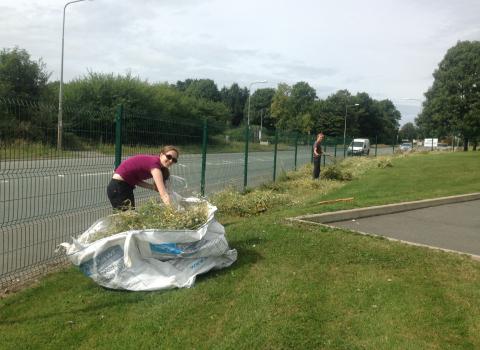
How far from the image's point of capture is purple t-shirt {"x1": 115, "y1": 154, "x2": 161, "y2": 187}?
550 centimetres

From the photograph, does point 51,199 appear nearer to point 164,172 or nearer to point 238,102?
point 164,172

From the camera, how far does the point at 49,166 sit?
5.34 metres

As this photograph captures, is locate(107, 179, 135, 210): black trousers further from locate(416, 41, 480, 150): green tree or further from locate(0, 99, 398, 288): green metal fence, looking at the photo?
locate(416, 41, 480, 150): green tree

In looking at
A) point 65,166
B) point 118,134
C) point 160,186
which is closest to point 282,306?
point 160,186

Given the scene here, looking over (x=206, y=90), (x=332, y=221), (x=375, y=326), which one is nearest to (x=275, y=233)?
(x=332, y=221)

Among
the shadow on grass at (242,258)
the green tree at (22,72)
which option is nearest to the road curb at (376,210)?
the shadow on grass at (242,258)

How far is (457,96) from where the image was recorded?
58.5 m

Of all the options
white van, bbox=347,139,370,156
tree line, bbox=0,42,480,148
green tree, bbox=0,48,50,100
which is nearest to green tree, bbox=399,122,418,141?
tree line, bbox=0,42,480,148

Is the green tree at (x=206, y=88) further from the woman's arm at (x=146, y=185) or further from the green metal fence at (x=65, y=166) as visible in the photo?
the woman's arm at (x=146, y=185)

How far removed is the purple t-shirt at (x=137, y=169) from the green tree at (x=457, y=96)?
57210mm

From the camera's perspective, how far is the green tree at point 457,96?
5747 cm

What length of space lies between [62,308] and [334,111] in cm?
9964

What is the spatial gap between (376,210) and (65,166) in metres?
5.66

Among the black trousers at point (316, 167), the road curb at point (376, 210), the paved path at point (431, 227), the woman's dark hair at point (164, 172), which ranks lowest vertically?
the paved path at point (431, 227)
